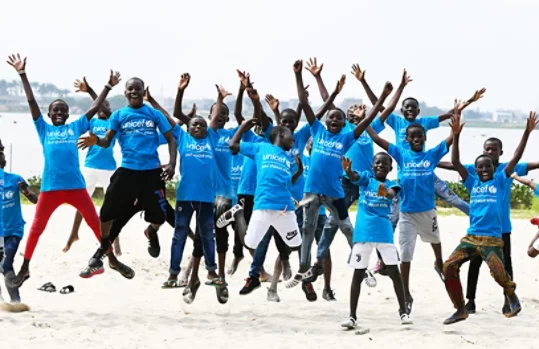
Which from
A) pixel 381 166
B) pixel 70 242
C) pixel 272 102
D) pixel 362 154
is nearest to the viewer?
pixel 381 166

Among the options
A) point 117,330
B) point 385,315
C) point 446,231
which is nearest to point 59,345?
point 117,330

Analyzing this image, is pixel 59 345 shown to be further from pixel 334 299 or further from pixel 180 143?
pixel 334 299

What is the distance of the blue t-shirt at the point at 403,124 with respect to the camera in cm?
1131

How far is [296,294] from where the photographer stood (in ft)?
39.2

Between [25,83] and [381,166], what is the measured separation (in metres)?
4.15

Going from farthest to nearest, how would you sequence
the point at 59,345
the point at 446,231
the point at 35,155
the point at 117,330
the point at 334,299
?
the point at 35,155, the point at 446,231, the point at 334,299, the point at 117,330, the point at 59,345

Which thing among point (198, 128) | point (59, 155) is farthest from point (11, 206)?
point (198, 128)

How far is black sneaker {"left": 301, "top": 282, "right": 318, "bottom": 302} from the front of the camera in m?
10.8

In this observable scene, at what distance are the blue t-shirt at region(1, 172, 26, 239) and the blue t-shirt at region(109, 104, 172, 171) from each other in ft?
4.37

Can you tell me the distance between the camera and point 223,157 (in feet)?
35.2

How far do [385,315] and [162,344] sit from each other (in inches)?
116

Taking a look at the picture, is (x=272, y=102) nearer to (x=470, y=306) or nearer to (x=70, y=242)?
(x=470, y=306)

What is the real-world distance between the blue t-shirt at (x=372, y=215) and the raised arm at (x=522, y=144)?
137cm

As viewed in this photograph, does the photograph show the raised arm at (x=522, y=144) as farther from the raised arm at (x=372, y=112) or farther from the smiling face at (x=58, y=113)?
the smiling face at (x=58, y=113)
